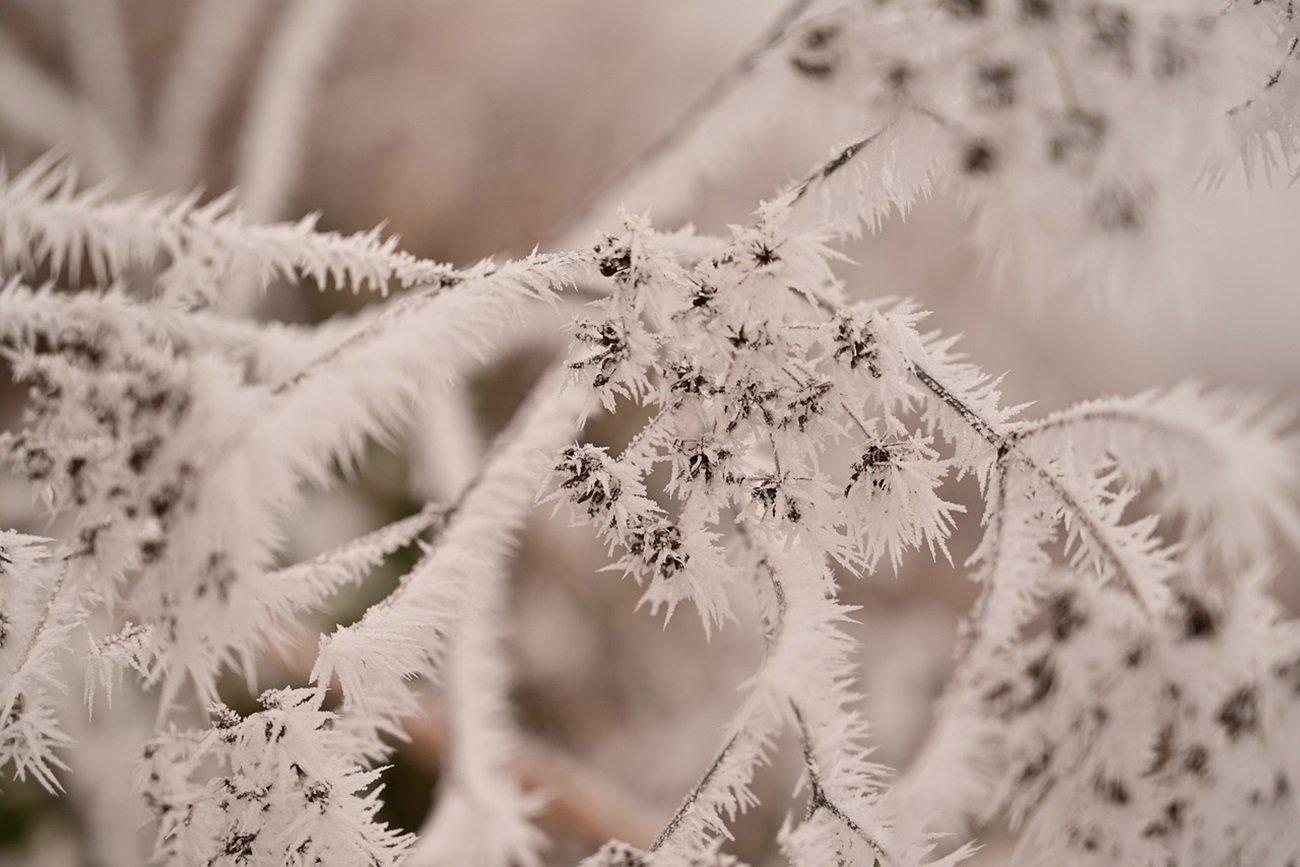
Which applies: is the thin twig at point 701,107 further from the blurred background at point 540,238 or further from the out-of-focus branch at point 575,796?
the out-of-focus branch at point 575,796

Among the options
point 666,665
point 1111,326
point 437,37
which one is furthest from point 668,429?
point 437,37

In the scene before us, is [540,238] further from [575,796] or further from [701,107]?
[575,796]

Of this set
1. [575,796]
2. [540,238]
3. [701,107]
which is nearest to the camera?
[701,107]

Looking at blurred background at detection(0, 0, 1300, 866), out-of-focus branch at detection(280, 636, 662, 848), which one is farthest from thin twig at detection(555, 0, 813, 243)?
out-of-focus branch at detection(280, 636, 662, 848)

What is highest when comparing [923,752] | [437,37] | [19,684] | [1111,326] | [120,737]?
[1111,326]

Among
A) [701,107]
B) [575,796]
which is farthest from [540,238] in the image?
[575,796]

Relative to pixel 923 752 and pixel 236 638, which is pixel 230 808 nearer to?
pixel 236 638

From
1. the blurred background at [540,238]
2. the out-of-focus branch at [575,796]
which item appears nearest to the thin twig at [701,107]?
the blurred background at [540,238]

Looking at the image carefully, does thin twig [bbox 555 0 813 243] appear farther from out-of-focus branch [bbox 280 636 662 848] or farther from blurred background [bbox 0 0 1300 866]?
out-of-focus branch [bbox 280 636 662 848]
